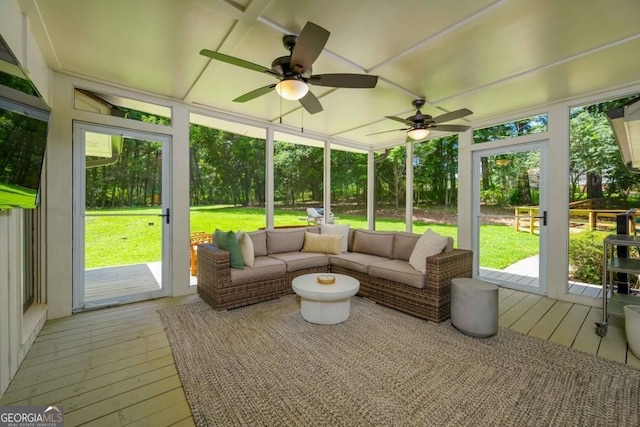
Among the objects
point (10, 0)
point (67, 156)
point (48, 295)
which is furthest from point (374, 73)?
point (48, 295)

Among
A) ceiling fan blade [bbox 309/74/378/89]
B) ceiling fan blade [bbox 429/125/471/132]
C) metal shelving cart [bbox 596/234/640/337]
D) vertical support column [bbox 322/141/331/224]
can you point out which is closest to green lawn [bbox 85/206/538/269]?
vertical support column [bbox 322/141/331/224]

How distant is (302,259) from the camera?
3.83 m

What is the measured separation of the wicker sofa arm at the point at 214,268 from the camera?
313cm

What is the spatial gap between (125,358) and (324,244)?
9.01 ft

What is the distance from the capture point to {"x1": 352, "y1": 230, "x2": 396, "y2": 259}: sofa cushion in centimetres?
398

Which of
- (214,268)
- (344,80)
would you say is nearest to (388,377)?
(214,268)

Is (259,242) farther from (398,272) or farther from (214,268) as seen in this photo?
(398,272)

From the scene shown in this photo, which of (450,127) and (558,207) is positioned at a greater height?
(450,127)

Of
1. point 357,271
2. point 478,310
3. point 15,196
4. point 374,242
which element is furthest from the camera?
point 374,242

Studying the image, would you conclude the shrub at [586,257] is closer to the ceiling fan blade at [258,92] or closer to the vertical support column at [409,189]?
the vertical support column at [409,189]

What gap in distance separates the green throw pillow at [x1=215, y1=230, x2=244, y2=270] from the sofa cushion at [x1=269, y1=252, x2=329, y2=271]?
0.61m

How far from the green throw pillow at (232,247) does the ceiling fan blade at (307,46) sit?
2127mm

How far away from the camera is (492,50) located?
2.42 meters

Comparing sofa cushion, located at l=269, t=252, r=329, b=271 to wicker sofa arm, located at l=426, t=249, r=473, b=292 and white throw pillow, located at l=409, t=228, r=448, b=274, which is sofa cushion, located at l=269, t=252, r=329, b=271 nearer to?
white throw pillow, located at l=409, t=228, r=448, b=274
